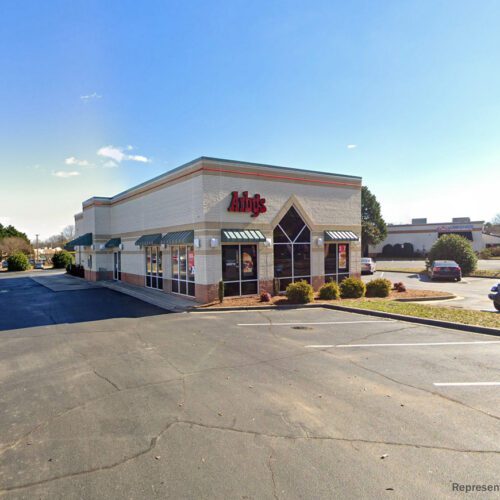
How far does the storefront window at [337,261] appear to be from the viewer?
65.9ft

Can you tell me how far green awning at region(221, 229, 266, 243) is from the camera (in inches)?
622

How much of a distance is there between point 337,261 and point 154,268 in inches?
419

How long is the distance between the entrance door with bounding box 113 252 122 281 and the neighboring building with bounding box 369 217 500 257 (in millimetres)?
43486

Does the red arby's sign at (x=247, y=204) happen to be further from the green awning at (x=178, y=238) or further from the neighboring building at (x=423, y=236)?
the neighboring building at (x=423, y=236)

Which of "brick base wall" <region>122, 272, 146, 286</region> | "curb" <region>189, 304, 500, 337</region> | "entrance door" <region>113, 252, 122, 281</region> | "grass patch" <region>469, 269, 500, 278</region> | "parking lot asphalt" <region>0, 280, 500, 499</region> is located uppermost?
"entrance door" <region>113, 252, 122, 281</region>

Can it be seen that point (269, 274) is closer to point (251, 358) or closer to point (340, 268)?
point (340, 268)

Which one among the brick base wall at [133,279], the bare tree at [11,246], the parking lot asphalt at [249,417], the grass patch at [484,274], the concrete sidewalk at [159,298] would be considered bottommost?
the parking lot asphalt at [249,417]

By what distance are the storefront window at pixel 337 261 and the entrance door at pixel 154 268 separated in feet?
30.9

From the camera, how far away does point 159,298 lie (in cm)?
1766

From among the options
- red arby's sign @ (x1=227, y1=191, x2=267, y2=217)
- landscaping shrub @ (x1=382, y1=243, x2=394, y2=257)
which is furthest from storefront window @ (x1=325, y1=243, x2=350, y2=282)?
landscaping shrub @ (x1=382, y1=243, x2=394, y2=257)

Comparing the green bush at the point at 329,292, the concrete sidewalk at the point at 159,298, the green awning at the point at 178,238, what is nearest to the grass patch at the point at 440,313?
the green bush at the point at 329,292

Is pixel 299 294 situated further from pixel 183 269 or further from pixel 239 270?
pixel 183 269

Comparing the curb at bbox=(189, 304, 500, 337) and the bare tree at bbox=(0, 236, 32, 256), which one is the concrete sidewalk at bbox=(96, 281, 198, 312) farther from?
the bare tree at bbox=(0, 236, 32, 256)

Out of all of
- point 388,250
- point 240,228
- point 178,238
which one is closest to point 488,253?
point 388,250
